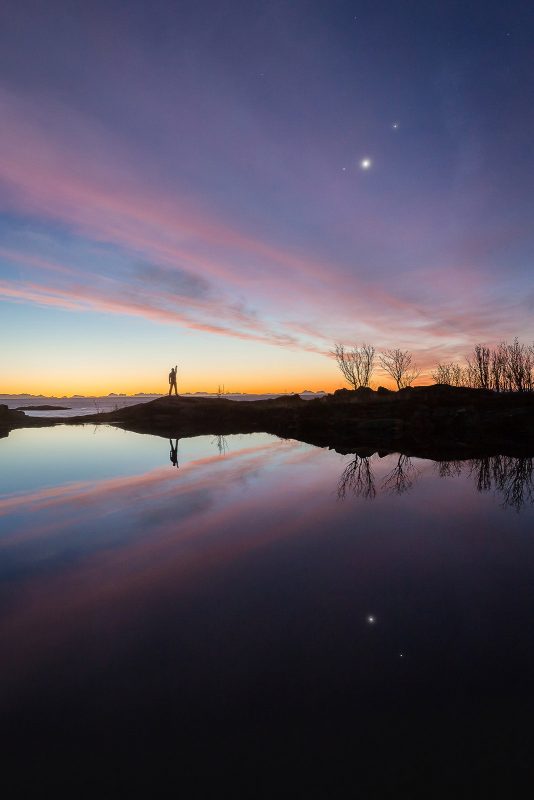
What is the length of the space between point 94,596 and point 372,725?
18.4ft

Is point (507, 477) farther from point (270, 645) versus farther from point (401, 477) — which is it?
point (270, 645)

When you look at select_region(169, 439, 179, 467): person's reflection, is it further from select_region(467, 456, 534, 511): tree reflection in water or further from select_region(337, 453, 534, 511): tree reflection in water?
select_region(467, 456, 534, 511): tree reflection in water

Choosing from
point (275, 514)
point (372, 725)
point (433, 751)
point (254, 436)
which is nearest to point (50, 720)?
point (372, 725)

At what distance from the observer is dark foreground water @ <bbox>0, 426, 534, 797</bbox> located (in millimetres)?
3879

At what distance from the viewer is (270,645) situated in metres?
5.75

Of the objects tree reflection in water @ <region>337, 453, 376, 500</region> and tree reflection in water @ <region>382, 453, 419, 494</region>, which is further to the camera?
tree reflection in water @ <region>382, 453, 419, 494</region>

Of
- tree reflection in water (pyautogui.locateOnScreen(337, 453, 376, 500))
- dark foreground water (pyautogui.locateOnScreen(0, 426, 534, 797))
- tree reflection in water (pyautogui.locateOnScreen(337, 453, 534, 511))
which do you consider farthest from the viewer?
tree reflection in water (pyautogui.locateOnScreen(337, 453, 376, 500))

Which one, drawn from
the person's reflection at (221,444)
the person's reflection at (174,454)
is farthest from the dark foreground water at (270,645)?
the person's reflection at (221,444)

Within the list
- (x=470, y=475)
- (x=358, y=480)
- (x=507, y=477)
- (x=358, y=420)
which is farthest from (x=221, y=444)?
(x=507, y=477)

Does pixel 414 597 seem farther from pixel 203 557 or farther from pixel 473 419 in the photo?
pixel 473 419

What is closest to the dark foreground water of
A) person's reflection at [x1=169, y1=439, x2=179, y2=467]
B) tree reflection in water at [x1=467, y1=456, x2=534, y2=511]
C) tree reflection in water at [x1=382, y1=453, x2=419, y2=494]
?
tree reflection in water at [x1=467, y1=456, x2=534, y2=511]

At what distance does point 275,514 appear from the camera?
12641 millimetres

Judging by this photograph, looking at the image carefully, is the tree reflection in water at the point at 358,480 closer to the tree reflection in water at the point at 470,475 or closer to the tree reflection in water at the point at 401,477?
the tree reflection in water at the point at 470,475

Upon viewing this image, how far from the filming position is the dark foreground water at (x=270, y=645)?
388cm
